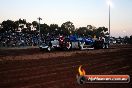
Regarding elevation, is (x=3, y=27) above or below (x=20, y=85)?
above

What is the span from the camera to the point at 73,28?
91.9 m

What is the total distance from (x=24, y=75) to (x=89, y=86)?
12.7ft

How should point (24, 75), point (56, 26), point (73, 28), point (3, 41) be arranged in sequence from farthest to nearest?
point (73, 28) → point (56, 26) → point (3, 41) → point (24, 75)

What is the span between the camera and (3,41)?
4097cm

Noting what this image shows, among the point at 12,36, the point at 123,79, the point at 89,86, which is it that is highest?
the point at 12,36

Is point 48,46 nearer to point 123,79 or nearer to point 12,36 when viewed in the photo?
point 12,36

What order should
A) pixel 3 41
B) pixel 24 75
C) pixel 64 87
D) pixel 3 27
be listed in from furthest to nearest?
pixel 3 27
pixel 3 41
pixel 24 75
pixel 64 87

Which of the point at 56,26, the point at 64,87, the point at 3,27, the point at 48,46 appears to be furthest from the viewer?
the point at 56,26

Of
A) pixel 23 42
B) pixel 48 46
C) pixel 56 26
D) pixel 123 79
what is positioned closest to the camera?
pixel 123 79

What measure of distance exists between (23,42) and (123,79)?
1531 inches

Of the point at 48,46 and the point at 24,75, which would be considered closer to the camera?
the point at 24,75

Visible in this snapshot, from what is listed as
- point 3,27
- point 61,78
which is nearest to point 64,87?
point 61,78

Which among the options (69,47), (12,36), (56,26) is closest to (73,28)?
(56,26)

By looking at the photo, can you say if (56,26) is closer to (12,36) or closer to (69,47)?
Answer: (12,36)
